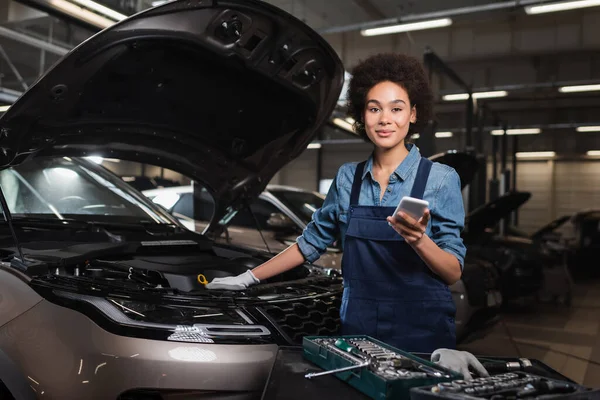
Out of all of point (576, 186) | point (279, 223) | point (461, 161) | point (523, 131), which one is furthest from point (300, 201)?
point (576, 186)

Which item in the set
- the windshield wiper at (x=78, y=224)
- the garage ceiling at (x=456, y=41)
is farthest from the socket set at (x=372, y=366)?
the garage ceiling at (x=456, y=41)

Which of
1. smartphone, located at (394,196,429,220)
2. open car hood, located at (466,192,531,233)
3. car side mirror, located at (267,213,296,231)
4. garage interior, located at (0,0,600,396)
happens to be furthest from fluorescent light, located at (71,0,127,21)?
smartphone, located at (394,196,429,220)

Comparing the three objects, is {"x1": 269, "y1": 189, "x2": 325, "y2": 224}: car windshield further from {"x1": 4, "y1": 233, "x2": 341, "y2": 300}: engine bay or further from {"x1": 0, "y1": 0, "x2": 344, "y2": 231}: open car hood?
{"x1": 4, "y1": 233, "x2": 341, "y2": 300}: engine bay

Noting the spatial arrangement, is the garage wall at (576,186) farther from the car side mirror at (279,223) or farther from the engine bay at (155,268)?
the engine bay at (155,268)

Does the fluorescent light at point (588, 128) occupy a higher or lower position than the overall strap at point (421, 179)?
higher

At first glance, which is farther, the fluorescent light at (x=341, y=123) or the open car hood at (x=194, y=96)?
the fluorescent light at (x=341, y=123)

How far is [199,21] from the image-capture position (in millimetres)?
1851

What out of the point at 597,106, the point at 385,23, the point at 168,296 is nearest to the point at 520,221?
the point at 597,106

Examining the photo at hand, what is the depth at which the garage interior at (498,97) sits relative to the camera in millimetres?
4930

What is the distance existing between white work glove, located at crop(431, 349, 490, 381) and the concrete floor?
7.52ft

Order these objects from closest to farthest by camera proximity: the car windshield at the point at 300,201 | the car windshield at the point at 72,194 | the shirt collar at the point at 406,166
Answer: the shirt collar at the point at 406,166
the car windshield at the point at 72,194
the car windshield at the point at 300,201

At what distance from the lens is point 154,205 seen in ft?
9.95

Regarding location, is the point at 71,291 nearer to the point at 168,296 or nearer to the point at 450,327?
the point at 168,296

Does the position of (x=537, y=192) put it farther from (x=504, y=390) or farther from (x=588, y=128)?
(x=504, y=390)
